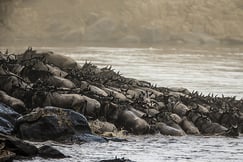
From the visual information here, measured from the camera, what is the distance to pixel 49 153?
11.3m

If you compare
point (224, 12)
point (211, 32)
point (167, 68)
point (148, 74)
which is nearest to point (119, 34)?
point (211, 32)

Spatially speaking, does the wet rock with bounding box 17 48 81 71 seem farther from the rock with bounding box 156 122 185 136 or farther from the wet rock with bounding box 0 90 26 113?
the rock with bounding box 156 122 185 136

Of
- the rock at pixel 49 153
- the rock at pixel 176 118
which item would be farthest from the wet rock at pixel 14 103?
the rock at pixel 176 118

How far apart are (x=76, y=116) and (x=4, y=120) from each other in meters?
1.72

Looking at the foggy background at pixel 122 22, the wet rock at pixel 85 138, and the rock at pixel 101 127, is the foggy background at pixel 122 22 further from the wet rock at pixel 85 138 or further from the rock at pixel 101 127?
the wet rock at pixel 85 138

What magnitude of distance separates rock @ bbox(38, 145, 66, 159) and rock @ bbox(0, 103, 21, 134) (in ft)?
5.99

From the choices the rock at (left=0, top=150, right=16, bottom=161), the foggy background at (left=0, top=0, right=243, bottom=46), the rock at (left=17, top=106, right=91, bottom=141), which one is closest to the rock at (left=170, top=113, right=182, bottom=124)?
the rock at (left=17, top=106, right=91, bottom=141)

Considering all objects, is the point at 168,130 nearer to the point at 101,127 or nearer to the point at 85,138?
the point at 101,127

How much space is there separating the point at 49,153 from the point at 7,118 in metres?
2.88

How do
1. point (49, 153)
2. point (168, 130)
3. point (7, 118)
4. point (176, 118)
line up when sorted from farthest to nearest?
point (176, 118)
point (168, 130)
point (7, 118)
point (49, 153)

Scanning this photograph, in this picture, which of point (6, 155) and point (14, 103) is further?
point (14, 103)

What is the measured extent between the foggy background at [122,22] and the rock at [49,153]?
258 feet

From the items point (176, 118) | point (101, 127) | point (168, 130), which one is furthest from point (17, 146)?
point (176, 118)

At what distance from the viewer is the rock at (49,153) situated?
11.3 meters
